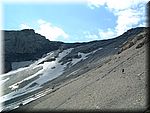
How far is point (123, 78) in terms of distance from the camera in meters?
31.7

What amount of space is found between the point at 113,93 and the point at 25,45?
92214mm

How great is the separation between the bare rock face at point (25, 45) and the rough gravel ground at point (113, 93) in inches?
2770

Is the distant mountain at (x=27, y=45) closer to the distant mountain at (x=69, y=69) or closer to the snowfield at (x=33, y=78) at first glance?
the distant mountain at (x=69, y=69)

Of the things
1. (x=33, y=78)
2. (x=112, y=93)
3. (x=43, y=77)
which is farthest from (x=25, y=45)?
(x=112, y=93)

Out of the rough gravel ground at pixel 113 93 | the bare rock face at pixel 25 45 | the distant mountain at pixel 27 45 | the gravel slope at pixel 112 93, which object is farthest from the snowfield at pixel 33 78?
the bare rock face at pixel 25 45

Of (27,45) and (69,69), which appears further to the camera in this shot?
(27,45)

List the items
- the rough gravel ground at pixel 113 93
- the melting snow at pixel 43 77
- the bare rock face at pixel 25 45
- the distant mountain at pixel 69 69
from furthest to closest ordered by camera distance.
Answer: the bare rock face at pixel 25 45 → the melting snow at pixel 43 77 → the distant mountain at pixel 69 69 → the rough gravel ground at pixel 113 93

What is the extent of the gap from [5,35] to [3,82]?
47.4m

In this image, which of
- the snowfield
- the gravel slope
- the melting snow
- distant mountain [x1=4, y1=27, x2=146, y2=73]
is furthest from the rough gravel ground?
distant mountain [x1=4, y1=27, x2=146, y2=73]

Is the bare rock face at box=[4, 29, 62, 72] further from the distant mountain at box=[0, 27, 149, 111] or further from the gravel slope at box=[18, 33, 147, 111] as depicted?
the gravel slope at box=[18, 33, 147, 111]

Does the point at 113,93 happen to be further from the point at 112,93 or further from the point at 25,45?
the point at 25,45

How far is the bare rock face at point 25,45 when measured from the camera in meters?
110

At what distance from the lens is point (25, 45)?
386ft

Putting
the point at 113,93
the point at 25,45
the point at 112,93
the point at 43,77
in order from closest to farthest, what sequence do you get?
the point at 113,93, the point at 112,93, the point at 43,77, the point at 25,45
